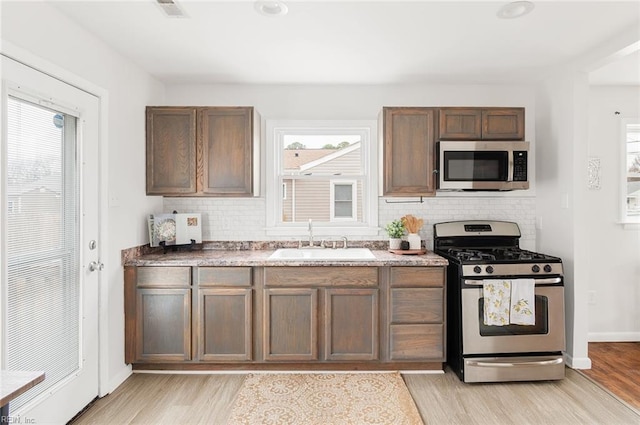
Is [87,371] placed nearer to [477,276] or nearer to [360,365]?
[360,365]

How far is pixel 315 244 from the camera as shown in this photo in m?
3.71

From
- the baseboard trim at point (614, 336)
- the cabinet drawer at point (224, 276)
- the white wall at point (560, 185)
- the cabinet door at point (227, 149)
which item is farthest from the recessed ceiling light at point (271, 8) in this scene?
the baseboard trim at point (614, 336)

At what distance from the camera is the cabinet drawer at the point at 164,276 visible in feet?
10.0

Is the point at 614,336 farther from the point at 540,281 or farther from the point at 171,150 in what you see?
the point at 171,150

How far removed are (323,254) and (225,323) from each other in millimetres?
985

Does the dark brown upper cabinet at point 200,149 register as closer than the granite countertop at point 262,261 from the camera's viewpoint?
No

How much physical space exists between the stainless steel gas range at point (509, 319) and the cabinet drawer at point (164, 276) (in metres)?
2.11

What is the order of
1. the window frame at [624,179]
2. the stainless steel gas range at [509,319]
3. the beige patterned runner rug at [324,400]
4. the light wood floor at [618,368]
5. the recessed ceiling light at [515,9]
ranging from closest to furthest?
1. the recessed ceiling light at [515,9]
2. the beige patterned runner rug at [324,400]
3. the light wood floor at [618,368]
4. the stainless steel gas range at [509,319]
5. the window frame at [624,179]

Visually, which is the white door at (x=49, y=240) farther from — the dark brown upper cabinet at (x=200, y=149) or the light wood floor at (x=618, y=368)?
the light wood floor at (x=618, y=368)

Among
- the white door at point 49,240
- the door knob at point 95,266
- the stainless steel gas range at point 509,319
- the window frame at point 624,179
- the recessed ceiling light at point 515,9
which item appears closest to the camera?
the white door at point 49,240

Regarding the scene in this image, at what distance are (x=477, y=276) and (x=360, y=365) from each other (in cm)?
114

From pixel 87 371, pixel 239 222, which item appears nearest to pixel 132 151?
pixel 239 222

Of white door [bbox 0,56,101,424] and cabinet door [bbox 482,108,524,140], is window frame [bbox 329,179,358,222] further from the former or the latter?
white door [bbox 0,56,101,424]

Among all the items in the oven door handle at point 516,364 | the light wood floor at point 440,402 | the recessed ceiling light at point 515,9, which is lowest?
the light wood floor at point 440,402
